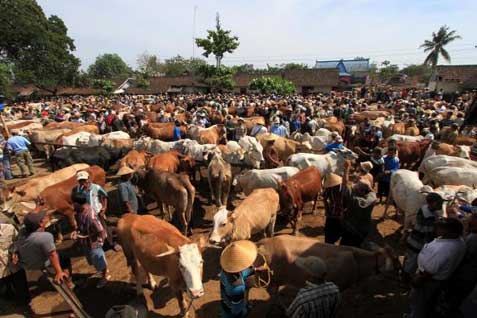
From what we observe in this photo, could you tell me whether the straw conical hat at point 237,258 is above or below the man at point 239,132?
below

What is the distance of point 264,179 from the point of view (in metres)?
8.17

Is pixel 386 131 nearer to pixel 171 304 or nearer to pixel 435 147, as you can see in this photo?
pixel 435 147

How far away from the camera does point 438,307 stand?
3840 millimetres

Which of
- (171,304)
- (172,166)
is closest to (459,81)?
(172,166)

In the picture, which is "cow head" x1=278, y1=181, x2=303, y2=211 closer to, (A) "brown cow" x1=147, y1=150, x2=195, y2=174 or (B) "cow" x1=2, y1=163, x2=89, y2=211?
(A) "brown cow" x1=147, y1=150, x2=195, y2=174

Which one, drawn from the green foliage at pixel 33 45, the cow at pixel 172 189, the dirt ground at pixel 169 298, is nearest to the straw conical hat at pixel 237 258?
the dirt ground at pixel 169 298

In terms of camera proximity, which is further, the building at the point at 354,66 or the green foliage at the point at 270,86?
the building at the point at 354,66

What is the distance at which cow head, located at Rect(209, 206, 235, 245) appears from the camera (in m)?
5.54

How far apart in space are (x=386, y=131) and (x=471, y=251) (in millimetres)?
12174

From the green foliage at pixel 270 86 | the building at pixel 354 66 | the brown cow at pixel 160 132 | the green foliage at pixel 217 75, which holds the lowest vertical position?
the brown cow at pixel 160 132

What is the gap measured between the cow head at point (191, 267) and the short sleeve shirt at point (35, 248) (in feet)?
6.17

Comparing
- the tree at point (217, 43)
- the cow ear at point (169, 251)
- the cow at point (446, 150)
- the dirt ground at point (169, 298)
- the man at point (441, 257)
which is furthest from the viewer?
the tree at point (217, 43)

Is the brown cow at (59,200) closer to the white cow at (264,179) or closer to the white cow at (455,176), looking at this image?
the white cow at (264,179)

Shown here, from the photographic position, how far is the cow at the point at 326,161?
9258mm
